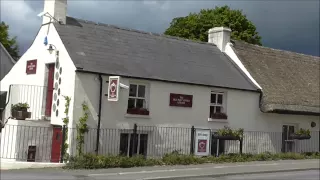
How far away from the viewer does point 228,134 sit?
20.2 meters

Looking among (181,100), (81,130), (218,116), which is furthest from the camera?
(218,116)

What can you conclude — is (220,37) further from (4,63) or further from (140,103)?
(4,63)

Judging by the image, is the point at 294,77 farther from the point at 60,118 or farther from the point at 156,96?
the point at 60,118

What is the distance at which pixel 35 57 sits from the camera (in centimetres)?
2041

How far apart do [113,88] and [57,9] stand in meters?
4.77

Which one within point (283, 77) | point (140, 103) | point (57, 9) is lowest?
point (140, 103)

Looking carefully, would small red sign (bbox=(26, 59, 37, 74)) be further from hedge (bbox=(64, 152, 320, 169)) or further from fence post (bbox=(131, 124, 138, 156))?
hedge (bbox=(64, 152, 320, 169))

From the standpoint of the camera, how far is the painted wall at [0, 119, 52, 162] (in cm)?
1775

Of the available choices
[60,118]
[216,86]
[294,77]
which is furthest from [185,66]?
[294,77]

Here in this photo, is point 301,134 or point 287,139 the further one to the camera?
point 287,139

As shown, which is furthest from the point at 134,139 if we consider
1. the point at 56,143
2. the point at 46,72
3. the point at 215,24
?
the point at 215,24

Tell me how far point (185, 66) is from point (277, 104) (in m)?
5.23

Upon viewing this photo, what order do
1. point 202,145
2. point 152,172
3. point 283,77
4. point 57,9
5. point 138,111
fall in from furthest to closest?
1. point 283,77
2. point 202,145
3. point 57,9
4. point 138,111
5. point 152,172

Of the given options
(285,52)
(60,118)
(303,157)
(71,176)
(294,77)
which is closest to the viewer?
(71,176)
